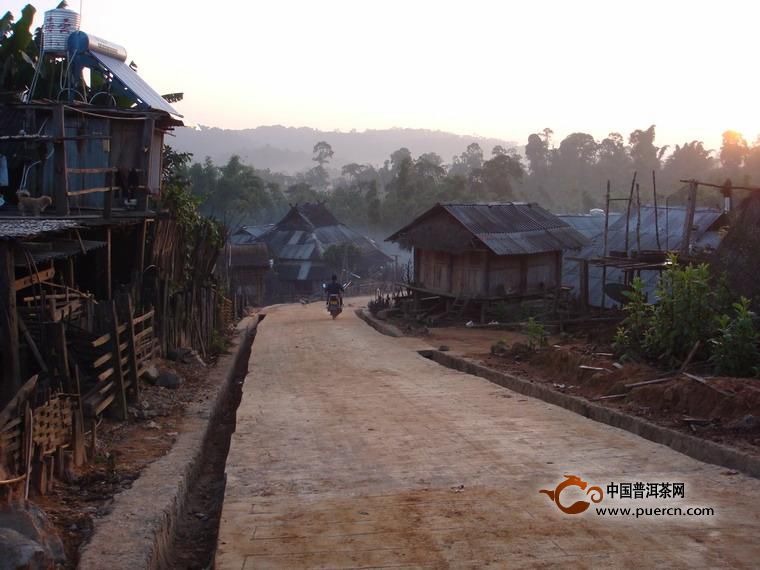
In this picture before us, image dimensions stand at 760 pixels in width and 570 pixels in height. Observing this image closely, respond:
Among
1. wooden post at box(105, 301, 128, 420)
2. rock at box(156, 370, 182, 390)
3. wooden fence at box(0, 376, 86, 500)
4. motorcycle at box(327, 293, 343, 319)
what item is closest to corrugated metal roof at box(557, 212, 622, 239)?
motorcycle at box(327, 293, 343, 319)

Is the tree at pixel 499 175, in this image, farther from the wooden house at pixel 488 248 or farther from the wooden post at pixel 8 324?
the wooden post at pixel 8 324

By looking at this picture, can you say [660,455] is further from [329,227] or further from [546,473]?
[329,227]

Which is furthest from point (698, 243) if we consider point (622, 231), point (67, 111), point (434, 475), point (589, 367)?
point (434, 475)

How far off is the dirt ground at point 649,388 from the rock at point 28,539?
5815mm

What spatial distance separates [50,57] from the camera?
50.4ft

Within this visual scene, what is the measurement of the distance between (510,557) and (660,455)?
2.93m

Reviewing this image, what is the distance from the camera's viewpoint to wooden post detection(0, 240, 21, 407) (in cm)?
759

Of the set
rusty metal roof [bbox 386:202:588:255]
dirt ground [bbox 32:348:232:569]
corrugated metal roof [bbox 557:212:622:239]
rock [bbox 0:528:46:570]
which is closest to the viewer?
rock [bbox 0:528:46:570]

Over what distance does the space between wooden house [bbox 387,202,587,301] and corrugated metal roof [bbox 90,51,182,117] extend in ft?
37.0

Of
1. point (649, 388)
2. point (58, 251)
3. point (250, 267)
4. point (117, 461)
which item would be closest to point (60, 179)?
point (58, 251)

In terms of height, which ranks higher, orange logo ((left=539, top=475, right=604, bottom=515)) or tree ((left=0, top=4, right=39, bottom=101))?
tree ((left=0, top=4, right=39, bottom=101))

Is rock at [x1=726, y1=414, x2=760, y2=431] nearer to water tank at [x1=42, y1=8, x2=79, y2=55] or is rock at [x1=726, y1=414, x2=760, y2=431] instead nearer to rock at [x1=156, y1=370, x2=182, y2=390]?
rock at [x1=156, y1=370, x2=182, y2=390]

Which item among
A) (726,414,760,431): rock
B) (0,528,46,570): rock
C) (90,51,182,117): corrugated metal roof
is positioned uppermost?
(90,51,182,117): corrugated metal roof

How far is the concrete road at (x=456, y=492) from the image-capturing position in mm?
4996
